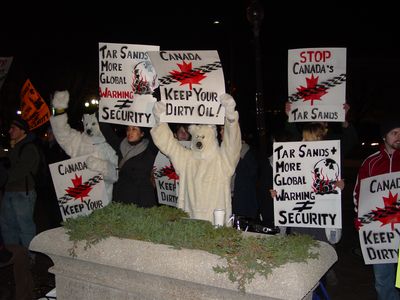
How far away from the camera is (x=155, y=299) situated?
3229 mm

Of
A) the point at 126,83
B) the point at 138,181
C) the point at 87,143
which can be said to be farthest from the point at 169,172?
the point at 126,83

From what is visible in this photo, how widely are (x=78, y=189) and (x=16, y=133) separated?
1.89 metres

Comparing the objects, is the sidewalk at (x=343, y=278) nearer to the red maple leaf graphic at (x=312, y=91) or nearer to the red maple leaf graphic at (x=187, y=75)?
the red maple leaf graphic at (x=312, y=91)

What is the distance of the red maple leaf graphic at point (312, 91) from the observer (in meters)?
5.69

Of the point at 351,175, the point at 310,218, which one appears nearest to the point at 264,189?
the point at 310,218

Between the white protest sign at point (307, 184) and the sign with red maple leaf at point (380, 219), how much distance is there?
1.16 feet

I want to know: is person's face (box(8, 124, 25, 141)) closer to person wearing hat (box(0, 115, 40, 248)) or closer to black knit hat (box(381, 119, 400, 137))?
Result: person wearing hat (box(0, 115, 40, 248))

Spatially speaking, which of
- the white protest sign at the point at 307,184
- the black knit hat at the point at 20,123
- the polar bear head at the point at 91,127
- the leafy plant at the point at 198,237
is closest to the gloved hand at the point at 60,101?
the polar bear head at the point at 91,127

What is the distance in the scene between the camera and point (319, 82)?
18.7 feet

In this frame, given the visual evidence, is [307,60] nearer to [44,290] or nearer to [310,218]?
[310,218]

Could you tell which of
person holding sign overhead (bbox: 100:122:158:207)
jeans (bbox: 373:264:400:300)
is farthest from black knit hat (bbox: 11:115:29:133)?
jeans (bbox: 373:264:400:300)

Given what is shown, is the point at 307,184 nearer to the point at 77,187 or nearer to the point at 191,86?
the point at 191,86

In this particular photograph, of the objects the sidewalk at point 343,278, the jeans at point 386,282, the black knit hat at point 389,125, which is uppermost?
the black knit hat at point 389,125

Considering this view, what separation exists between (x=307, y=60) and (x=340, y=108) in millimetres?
679
